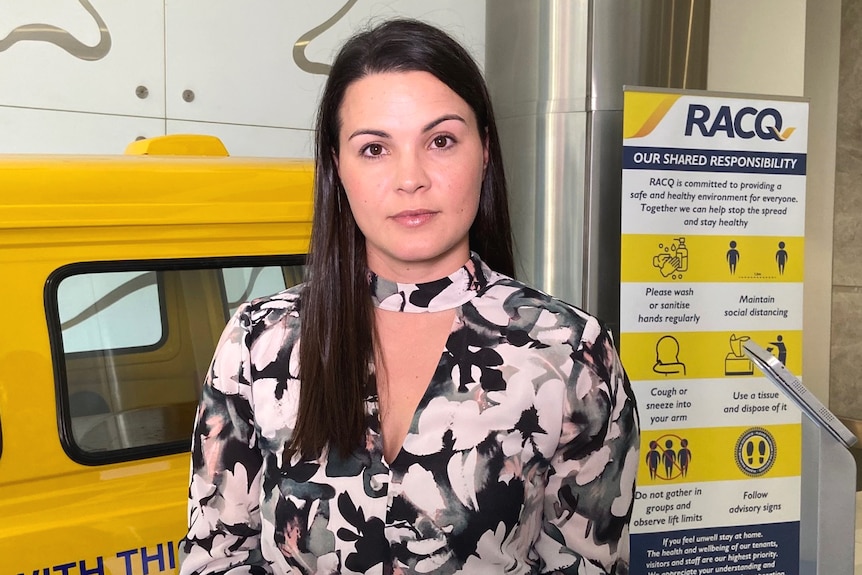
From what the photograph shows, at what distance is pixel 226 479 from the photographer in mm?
1218

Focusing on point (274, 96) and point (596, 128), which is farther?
point (274, 96)

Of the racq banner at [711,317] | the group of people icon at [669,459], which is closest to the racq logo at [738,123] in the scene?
the racq banner at [711,317]

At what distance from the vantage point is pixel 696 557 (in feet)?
10.8

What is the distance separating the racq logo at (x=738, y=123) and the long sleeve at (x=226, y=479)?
2433 mm

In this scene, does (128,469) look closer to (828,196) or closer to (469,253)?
(469,253)

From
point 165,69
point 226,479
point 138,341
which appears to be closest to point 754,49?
point 165,69

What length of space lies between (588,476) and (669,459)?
7.12 feet

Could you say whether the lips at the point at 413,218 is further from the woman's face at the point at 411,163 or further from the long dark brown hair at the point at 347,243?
the long dark brown hair at the point at 347,243

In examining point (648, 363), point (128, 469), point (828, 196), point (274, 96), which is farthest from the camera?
point (828, 196)

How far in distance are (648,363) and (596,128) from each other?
0.90 meters

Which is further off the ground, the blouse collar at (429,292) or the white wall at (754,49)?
the white wall at (754,49)

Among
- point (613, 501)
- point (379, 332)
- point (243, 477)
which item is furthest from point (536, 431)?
point (243, 477)

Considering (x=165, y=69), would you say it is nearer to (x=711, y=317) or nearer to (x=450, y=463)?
Result: (x=711, y=317)

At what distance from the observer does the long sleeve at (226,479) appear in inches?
48.0
